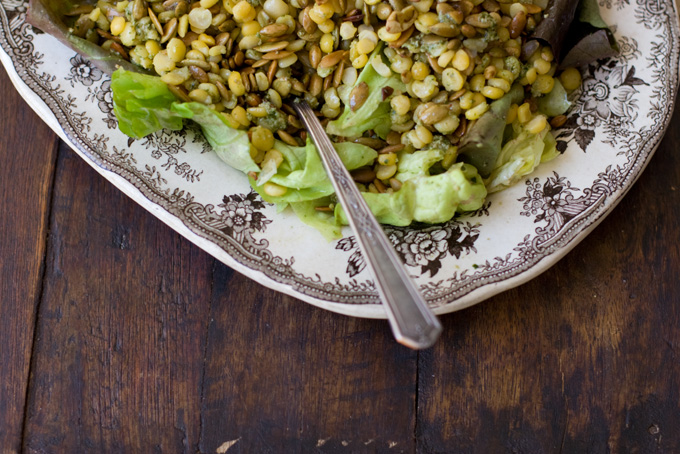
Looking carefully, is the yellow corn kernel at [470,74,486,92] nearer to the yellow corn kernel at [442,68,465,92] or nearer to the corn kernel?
the yellow corn kernel at [442,68,465,92]

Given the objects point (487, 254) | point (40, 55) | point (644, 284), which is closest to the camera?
point (487, 254)

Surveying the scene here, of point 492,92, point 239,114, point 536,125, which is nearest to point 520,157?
point 536,125

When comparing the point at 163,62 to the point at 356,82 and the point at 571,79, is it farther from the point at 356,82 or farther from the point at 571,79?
the point at 571,79

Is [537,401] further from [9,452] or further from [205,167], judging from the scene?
[9,452]

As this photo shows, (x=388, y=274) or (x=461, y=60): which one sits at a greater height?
(x=461, y=60)

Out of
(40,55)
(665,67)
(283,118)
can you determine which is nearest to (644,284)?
(665,67)

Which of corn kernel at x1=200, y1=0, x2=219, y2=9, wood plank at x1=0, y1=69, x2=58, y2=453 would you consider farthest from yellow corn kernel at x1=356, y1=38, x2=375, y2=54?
wood plank at x1=0, y1=69, x2=58, y2=453
